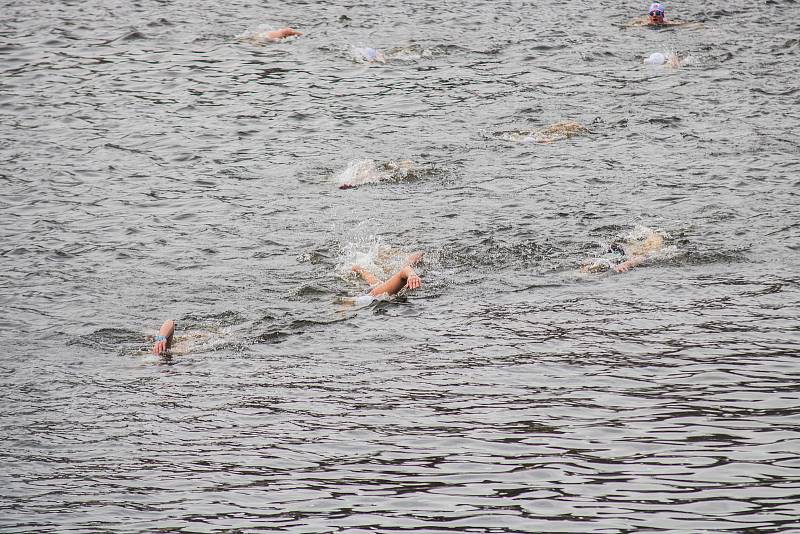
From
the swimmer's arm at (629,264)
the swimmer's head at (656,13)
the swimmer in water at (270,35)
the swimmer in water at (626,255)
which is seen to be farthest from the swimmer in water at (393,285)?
the swimmer's head at (656,13)

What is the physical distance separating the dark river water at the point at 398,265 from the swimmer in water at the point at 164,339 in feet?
0.64

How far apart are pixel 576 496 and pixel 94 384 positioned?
21.5 feet

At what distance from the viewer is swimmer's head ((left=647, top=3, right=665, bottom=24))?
1123 inches

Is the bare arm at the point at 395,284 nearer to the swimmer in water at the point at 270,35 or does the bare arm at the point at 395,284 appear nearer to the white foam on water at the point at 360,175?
the white foam on water at the point at 360,175

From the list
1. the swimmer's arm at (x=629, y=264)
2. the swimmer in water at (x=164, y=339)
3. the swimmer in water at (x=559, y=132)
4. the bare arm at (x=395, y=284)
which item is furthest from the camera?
the swimmer in water at (x=559, y=132)

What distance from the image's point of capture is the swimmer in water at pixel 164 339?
1372 centimetres

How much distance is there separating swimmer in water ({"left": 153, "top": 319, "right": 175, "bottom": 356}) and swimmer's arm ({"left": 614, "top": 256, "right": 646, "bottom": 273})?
22.5 feet

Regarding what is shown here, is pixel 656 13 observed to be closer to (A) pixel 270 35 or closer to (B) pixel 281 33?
(B) pixel 281 33

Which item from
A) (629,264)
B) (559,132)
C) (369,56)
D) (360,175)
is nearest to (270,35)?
(369,56)

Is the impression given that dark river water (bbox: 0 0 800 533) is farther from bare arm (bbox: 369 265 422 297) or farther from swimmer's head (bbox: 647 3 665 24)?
swimmer's head (bbox: 647 3 665 24)

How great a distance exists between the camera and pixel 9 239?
18.0 m

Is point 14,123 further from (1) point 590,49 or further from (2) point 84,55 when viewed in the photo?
(1) point 590,49

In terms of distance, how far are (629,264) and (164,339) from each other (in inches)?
286

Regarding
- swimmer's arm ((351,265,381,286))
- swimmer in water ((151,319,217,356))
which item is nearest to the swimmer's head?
swimmer's arm ((351,265,381,286))
